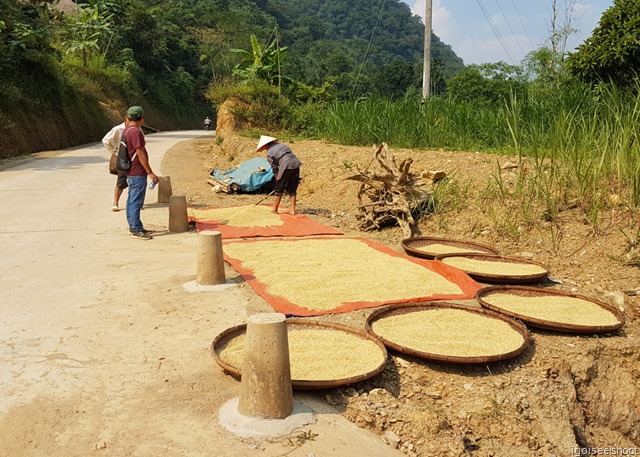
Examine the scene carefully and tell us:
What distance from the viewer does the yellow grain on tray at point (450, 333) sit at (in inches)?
132

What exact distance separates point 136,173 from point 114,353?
3.28m

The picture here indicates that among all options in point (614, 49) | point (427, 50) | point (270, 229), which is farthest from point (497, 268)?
point (427, 50)

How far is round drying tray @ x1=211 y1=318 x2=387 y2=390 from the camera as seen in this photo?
2.89 metres

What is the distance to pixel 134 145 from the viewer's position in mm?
6090

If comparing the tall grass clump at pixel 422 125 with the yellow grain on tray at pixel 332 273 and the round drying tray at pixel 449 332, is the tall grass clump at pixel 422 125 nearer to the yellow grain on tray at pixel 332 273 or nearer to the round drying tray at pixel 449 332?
the yellow grain on tray at pixel 332 273

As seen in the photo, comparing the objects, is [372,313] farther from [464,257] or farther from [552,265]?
[552,265]

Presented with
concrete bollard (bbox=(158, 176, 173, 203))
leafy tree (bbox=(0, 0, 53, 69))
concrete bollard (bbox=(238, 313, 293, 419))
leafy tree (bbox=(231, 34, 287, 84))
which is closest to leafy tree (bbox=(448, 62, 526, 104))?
leafy tree (bbox=(231, 34, 287, 84))

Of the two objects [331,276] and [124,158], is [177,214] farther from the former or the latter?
[331,276]

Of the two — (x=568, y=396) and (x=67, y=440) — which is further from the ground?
(x=67, y=440)

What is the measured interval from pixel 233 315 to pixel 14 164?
1042 centimetres

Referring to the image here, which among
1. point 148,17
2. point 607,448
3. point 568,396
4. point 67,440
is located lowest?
point 607,448

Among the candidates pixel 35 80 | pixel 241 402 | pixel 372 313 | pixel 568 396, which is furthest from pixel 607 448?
pixel 35 80

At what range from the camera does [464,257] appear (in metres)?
5.30

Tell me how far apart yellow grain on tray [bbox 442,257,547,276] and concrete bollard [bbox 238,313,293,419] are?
2.58 meters
